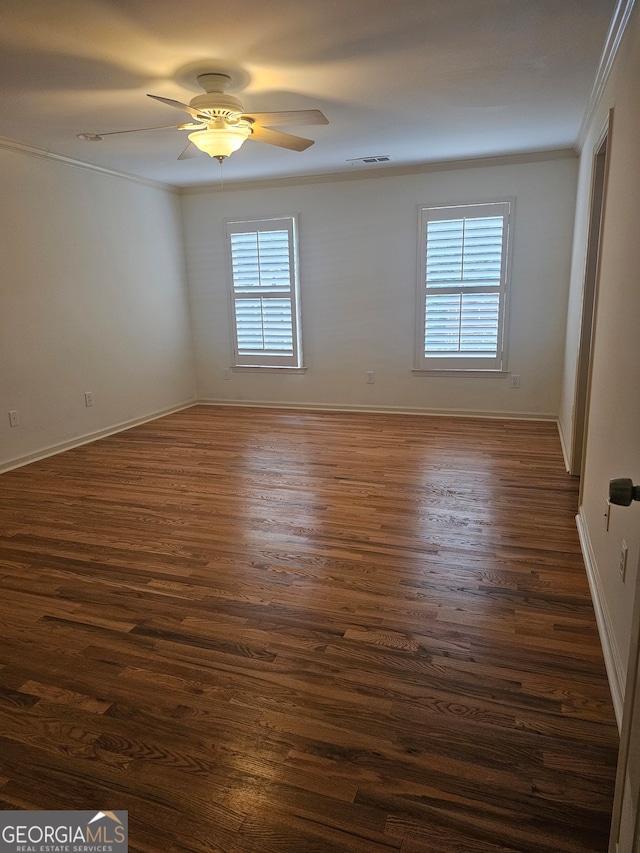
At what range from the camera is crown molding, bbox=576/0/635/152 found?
2.33 metres

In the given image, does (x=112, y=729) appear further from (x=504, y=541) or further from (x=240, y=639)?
(x=504, y=541)

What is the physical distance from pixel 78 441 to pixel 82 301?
1.29 meters

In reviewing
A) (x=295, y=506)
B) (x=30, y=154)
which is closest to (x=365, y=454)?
(x=295, y=506)

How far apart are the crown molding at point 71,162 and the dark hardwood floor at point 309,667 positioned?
8.71 ft

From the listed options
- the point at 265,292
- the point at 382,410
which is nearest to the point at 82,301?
the point at 265,292

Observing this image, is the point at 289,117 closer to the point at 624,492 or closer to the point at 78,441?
the point at 624,492

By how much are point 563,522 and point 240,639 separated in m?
2.03

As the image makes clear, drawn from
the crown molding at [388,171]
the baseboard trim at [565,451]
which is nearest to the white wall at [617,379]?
the baseboard trim at [565,451]

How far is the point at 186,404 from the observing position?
6660 mm

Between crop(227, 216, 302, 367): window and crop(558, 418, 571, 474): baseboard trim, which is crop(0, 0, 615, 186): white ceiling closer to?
crop(227, 216, 302, 367): window

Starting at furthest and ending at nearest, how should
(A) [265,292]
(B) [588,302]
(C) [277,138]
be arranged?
(A) [265,292]
(B) [588,302]
(C) [277,138]

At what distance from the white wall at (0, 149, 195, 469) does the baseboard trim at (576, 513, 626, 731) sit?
13.8 feet

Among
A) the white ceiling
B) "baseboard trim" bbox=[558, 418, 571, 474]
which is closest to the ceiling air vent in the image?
the white ceiling

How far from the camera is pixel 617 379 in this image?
2.15 meters
